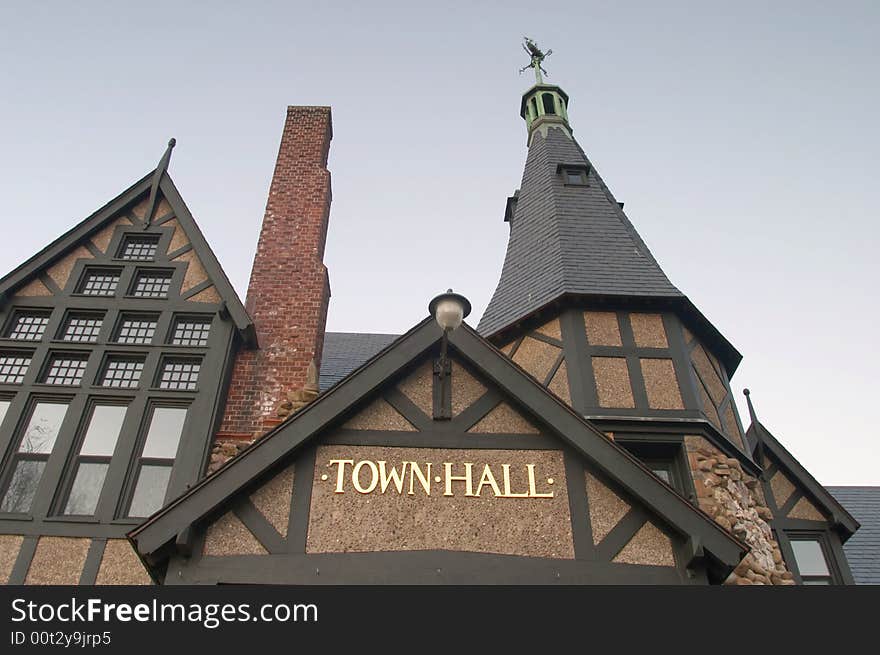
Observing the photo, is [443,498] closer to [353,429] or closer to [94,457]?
[353,429]

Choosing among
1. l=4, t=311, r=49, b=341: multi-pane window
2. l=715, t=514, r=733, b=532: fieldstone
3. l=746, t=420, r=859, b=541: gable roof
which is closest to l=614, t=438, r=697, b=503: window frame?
l=715, t=514, r=733, b=532: fieldstone

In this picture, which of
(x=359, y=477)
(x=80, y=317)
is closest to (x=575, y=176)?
(x=80, y=317)

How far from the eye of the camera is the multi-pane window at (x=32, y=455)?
8570mm

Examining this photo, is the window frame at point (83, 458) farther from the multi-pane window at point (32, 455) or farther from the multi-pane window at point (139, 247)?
the multi-pane window at point (139, 247)

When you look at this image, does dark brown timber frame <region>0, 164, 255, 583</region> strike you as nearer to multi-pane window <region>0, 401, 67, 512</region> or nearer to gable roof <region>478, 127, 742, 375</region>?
multi-pane window <region>0, 401, 67, 512</region>

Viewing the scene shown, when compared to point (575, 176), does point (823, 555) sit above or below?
below

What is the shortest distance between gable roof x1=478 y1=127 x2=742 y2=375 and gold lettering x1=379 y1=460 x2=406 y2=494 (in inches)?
222

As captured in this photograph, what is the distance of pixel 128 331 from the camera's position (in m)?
10.3

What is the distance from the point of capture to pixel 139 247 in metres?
11.3

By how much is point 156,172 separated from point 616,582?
939 centimetres

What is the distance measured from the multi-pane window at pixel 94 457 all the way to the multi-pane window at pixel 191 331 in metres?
1.26

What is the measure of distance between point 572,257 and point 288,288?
558 cm

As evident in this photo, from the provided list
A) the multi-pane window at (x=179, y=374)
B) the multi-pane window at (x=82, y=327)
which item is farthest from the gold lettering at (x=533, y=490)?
the multi-pane window at (x=82, y=327)
